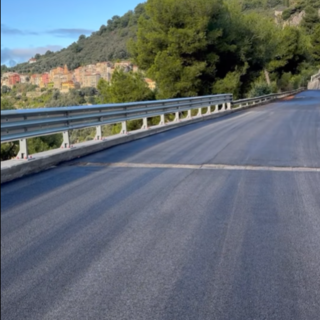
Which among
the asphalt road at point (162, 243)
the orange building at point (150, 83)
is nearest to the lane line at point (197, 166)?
the asphalt road at point (162, 243)

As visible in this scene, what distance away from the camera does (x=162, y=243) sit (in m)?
4.39

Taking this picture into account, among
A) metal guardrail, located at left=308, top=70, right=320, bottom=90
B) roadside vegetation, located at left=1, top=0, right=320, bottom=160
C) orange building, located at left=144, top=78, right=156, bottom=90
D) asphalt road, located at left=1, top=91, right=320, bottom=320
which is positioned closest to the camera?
asphalt road, located at left=1, top=91, right=320, bottom=320

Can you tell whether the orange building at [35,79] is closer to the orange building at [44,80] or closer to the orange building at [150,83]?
the orange building at [44,80]

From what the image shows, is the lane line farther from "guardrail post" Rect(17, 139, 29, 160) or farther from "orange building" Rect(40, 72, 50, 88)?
"orange building" Rect(40, 72, 50, 88)

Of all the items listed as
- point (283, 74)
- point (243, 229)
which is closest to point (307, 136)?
point (243, 229)

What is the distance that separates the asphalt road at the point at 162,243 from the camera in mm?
3201

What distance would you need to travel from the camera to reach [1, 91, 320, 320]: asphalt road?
3.20 metres

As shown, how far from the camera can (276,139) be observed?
12078 millimetres

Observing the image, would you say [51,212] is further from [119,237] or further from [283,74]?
[283,74]

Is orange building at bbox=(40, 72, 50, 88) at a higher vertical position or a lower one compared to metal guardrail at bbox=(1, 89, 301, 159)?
higher

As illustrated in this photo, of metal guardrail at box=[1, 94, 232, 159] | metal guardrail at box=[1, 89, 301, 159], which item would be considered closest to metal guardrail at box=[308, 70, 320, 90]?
metal guardrail at box=[1, 89, 301, 159]

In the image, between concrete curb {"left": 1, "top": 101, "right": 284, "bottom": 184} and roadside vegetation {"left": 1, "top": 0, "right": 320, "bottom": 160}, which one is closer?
concrete curb {"left": 1, "top": 101, "right": 284, "bottom": 184}

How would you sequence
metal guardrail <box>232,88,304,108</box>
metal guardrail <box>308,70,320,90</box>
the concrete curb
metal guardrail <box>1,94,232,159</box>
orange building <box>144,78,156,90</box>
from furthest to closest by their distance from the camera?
metal guardrail <box>308,70,320,90</box> < orange building <box>144,78,156,90</box> < metal guardrail <box>232,88,304,108</box> < the concrete curb < metal guardrail <box>1,94,232,159</box>

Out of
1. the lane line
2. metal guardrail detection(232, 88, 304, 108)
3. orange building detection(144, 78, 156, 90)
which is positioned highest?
orange building detection(144, 78, 156, 90)
